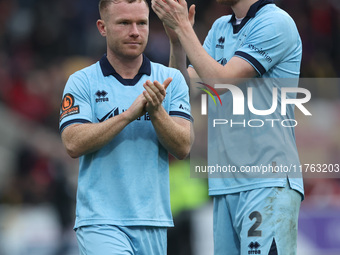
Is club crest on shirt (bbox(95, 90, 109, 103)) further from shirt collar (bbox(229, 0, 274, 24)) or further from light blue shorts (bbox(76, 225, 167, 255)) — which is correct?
shirt collar (bbox(229, 0, 274, 24))

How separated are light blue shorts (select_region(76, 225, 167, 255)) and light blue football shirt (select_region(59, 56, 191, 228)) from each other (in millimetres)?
49

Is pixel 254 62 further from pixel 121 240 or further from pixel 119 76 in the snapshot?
pixel 121 240

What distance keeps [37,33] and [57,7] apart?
774 millimetres

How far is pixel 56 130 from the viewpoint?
12570mm

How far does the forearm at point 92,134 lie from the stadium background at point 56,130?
4733mm

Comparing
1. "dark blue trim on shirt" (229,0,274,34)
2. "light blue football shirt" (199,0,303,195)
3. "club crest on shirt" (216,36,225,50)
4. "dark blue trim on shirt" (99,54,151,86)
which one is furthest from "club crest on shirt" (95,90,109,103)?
"dark blue trim on shirt" (229,0,274,34)

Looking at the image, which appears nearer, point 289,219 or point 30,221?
point 289,219

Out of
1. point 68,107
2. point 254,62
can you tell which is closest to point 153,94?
point 68,107

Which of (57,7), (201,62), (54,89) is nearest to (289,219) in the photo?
(201,62)

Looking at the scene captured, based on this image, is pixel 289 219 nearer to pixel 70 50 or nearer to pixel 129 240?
pixel 129 240

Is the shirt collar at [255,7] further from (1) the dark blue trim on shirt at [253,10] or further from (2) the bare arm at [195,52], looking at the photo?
(2) the bare arm at [195,52]

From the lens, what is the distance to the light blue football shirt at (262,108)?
15.9ft

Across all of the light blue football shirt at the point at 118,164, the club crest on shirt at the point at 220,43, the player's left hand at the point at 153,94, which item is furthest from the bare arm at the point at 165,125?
the club crest on shirt at the point at 220,43

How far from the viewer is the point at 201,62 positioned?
4727 millimetres
